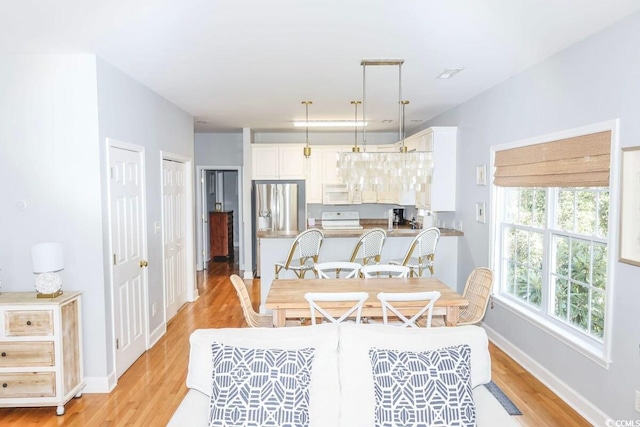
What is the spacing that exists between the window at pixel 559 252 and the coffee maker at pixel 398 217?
3273 millimetres

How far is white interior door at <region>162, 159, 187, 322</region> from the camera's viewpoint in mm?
5012

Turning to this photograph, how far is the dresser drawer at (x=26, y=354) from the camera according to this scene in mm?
2986

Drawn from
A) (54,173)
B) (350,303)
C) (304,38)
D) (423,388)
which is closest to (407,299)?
(350,303)

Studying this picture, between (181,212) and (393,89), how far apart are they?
316 centimetres

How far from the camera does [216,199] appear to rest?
10.3 meters

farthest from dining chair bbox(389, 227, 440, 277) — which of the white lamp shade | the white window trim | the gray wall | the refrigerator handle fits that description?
the white lamp shade

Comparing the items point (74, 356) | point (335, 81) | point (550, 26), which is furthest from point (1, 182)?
point (550, 26)

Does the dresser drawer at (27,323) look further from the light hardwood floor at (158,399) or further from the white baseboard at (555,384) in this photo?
the white baseboard at (555,384)

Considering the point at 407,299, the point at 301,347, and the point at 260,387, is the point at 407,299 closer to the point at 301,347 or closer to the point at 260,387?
the point at 301,347

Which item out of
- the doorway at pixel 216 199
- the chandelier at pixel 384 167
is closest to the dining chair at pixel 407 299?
the chandelier at pixel 384 167

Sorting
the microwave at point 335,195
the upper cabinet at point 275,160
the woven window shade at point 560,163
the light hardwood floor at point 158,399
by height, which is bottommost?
the light hardwood floor at point 158,399

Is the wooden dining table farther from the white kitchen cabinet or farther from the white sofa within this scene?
the white kitchen cabinet

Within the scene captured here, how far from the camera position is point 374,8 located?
7.91ft

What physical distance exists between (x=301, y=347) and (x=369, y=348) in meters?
0.34
